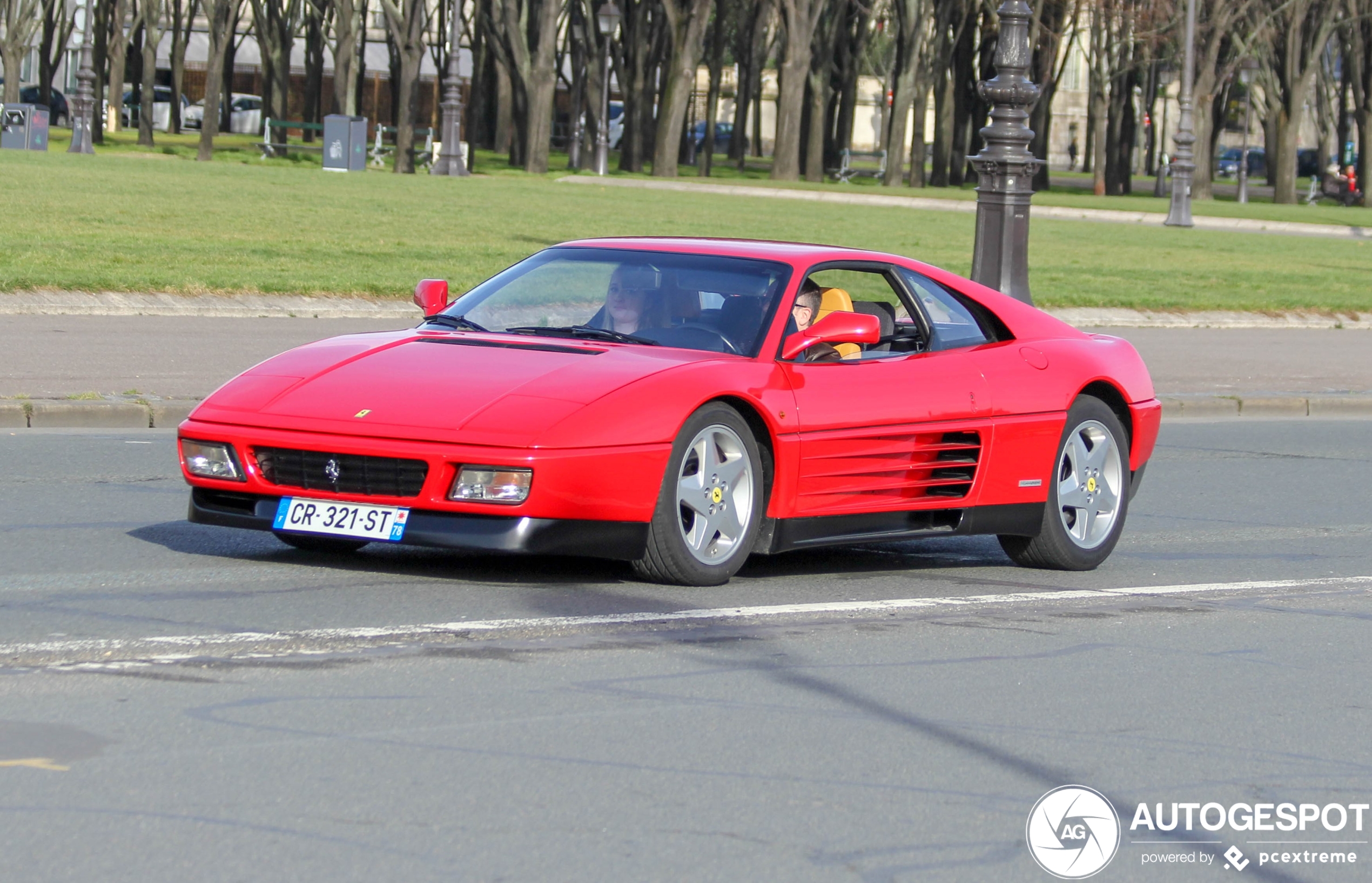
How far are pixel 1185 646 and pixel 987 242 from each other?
1192 centimetres

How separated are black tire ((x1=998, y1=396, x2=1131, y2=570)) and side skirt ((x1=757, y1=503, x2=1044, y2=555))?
0.28 feet

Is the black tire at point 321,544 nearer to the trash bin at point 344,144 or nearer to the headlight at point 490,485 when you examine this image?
the headlight at point 490,485

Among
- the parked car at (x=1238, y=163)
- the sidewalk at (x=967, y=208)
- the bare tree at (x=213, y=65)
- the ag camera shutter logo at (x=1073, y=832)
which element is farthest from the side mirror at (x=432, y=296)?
the parked car at (x=1238, y=163)

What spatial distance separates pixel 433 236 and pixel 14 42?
4224 centimetres

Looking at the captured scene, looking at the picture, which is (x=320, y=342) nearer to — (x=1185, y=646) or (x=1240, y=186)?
(x=1185, y=646)

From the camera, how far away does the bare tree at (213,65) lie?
5034 cm

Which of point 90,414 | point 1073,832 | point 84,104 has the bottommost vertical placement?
point 1073,832

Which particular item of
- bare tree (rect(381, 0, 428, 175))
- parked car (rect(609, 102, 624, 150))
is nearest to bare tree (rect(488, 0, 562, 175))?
bare tree (rect(381, 0, 428, 175))

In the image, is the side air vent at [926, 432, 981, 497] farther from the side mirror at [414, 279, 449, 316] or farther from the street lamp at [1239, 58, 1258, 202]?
the street lamp at [1239, 58, 1258, 202]

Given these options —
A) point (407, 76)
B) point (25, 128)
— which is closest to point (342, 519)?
point (25, 128)

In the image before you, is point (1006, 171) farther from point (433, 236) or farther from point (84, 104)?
point (84, 104)

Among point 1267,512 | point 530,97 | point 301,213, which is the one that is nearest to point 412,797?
point 1267,512

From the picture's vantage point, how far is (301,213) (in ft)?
101

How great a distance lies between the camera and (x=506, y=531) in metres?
6.96
